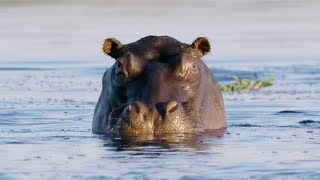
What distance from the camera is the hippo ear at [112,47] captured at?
12.9 meters

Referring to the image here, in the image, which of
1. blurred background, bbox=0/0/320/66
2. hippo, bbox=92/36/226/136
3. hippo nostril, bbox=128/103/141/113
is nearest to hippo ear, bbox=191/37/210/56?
hippo, bbox=92/36/226/136

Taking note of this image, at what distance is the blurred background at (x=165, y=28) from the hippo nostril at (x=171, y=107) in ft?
33.2

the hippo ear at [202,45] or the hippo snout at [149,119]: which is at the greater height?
the hippo ear at [202,45]

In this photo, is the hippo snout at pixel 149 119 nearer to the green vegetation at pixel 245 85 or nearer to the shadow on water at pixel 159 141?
the shadow on water at pixel 159 141

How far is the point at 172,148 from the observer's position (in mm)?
11078

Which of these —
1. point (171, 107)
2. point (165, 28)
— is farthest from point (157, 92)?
point (165, 28)

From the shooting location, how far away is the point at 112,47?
13031mm

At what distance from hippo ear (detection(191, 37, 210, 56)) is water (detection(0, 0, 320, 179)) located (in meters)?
0.91

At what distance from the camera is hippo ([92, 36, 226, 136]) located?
11836 mm

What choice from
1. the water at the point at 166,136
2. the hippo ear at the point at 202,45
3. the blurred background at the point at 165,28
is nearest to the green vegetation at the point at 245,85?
the water at the point at 166,136

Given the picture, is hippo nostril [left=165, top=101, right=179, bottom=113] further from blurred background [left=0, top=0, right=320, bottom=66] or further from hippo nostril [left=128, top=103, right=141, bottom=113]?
blurred background [left=0, top=0, right=320, bottom=66]

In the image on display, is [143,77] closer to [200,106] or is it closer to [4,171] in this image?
[200,106]

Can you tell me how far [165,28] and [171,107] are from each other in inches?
628

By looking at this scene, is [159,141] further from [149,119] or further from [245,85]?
[245,85]
